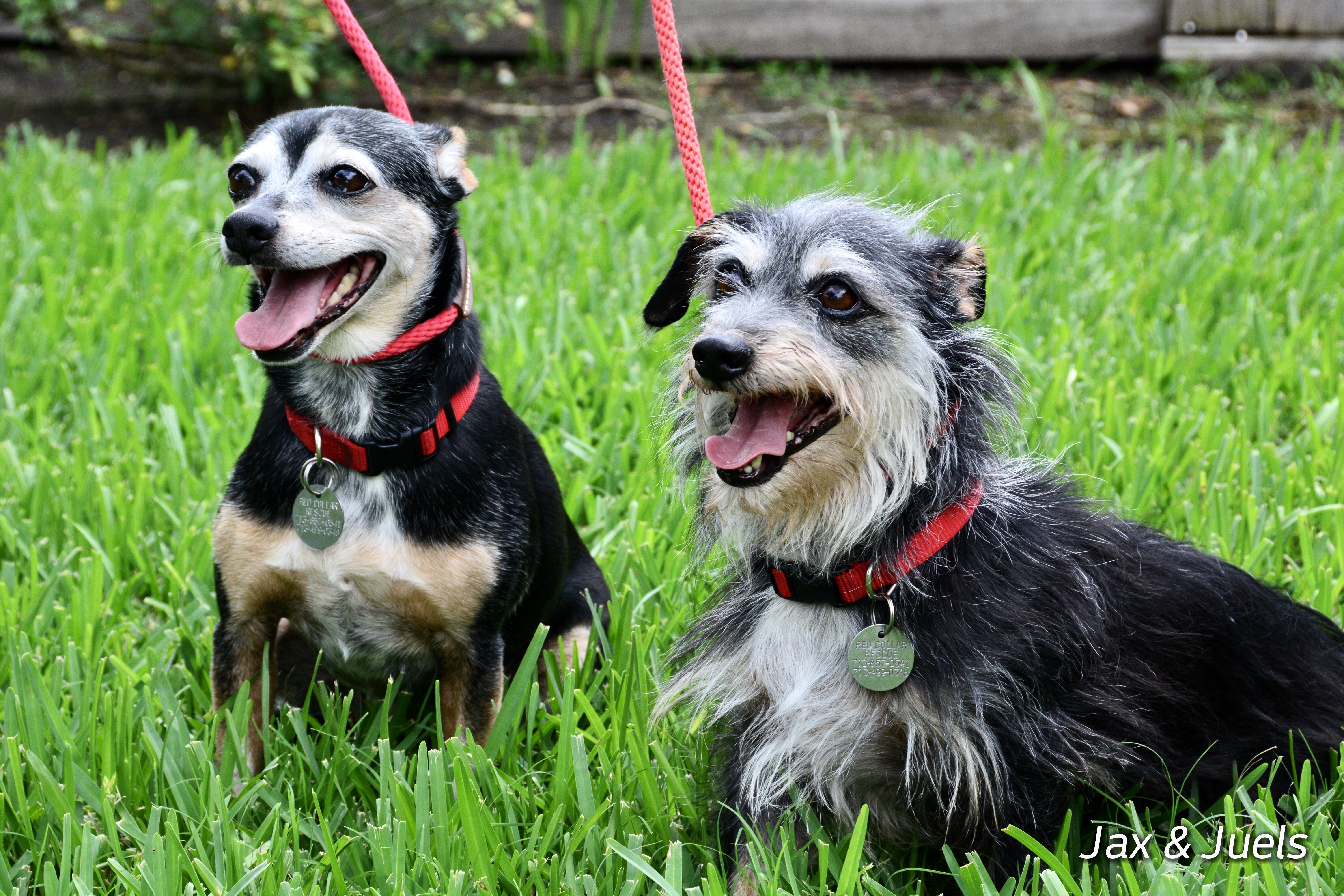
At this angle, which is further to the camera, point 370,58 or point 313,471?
point 370,58

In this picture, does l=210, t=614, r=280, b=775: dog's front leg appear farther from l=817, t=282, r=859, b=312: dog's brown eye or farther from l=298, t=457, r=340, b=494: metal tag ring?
l=817, t=282, r=859, b=312: dog's brown eye

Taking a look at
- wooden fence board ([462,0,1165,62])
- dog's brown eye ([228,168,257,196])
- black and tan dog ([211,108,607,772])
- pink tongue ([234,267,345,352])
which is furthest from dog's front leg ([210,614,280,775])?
wooden fence board ([462,0,1165,62])

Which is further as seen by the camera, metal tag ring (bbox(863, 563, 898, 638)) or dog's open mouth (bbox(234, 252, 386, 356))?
dog's open mouth (bbox(234, 252, 386, 356))

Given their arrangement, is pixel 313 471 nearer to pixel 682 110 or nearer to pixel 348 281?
pixel 348 281

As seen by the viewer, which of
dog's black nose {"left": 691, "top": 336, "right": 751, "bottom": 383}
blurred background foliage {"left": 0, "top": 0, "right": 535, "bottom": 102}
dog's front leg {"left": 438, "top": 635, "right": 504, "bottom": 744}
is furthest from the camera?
blurred background foliage {"left": 0, "top": 0, "right": 535, "bottom": 102}

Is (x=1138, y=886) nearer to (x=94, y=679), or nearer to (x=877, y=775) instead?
(x=877, y=775)

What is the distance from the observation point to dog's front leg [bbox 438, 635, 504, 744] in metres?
2.99

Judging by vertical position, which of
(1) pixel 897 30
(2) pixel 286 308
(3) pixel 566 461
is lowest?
(3) pixel 566 461

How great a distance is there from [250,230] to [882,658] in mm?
1611

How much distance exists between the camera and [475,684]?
9.85 ft

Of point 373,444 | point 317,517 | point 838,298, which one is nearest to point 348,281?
point 373,444

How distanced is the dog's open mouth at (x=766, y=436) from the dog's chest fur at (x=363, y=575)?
0.77 metres

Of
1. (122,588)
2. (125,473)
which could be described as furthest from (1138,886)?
(125,473)

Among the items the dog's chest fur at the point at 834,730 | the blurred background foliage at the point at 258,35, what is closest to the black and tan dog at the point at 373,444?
the dog's chest fur at the point at 834,730
